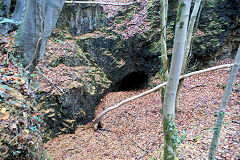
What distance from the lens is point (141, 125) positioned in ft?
17.2

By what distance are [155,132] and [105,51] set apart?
17.7 ft

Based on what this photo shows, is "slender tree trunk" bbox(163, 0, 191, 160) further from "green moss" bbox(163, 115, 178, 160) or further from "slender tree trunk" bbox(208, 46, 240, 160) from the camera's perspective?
"slender tree trunk" bbox(208, 46, 240, 160)

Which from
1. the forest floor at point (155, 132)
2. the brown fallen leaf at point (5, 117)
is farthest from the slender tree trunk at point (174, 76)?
the brown fallen leaf at point (5, 117)

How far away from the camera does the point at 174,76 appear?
219 cm

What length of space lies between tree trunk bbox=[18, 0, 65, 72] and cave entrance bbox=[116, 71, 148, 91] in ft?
25.3

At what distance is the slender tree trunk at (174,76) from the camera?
1986 millimetres

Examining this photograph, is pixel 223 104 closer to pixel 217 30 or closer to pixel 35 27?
pixel 35 27

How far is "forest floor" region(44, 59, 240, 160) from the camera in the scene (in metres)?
3.30

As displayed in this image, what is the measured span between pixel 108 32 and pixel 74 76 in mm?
3837

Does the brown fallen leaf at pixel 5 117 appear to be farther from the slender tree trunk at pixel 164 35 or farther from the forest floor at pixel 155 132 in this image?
the slender tree trunk at pixel 164 35

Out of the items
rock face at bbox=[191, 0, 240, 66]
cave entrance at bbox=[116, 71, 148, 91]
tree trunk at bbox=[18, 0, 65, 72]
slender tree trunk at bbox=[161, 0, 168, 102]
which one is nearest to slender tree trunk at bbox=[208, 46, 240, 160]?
slender tree trunk at bbox=[161, 0, 168, 102]

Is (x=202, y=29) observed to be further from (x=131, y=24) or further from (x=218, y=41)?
(x=131, y=24)

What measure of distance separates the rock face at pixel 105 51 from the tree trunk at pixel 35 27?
2626mm

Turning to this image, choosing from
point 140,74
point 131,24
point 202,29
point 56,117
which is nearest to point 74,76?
point 56,117
